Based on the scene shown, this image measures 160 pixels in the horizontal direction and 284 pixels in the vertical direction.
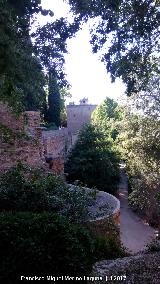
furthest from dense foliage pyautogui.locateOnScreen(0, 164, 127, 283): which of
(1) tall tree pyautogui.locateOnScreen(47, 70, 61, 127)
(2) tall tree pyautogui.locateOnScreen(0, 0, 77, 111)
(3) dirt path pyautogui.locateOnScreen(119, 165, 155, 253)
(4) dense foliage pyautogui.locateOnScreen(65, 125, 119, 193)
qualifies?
(1) tall tree pyautogui.locateOnScreen(47, 70, 61, 127)

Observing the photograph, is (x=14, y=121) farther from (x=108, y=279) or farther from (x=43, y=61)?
(x=108, y=279)

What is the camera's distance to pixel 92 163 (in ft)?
82.8

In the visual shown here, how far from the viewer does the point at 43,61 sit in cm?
744

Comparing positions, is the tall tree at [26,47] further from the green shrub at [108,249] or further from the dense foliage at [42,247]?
the green shrub at [108,249]

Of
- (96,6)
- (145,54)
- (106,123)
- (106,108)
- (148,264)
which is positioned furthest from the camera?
(106,108)

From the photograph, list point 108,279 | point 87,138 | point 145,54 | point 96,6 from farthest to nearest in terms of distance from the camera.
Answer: point 87,138, point 145,54, point 96,6, point 108,279

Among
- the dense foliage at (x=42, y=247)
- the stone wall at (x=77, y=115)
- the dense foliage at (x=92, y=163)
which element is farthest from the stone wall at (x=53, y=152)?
the stone wall at (x=77, y=115)

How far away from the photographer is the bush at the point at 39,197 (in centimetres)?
813

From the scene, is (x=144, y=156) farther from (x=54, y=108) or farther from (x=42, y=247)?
(x=42, y=247)

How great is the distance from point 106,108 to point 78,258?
39.0 m

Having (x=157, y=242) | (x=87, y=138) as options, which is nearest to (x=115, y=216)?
(x=157, y=242)

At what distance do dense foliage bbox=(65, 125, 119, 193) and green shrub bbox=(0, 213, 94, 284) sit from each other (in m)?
19.6

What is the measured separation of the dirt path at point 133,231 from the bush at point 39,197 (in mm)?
6030

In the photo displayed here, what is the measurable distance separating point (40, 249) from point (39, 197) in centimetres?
365
